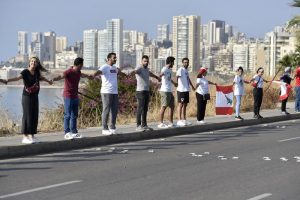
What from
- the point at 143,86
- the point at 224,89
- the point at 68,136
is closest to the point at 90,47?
the point at 224,89

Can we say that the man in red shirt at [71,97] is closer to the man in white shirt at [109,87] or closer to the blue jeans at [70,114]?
the blue jeans at [70,114]

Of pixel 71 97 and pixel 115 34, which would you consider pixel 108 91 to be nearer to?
pixel 71 97

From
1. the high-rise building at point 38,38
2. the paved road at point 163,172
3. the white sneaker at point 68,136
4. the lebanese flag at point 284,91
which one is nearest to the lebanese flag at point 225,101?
the lebanese flag at point 284,91

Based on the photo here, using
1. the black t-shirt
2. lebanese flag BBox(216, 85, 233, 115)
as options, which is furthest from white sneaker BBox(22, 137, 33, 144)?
lebanese flag BBox(216, 85, 233, 115)

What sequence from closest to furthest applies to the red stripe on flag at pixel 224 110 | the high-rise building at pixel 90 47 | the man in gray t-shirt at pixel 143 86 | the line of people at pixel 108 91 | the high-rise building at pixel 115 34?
the line of people at pixel 108 91, the man in gray t-shirt at pixel 143 86, the red stripe on flag at pixel 224 110, the high-rise building at pixel 90 47, the high-rise building at pixel 115 34

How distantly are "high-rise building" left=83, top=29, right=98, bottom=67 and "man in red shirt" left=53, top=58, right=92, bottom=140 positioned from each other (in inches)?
2185

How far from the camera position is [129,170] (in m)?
10.7

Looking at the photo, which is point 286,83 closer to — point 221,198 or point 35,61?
point 35,61

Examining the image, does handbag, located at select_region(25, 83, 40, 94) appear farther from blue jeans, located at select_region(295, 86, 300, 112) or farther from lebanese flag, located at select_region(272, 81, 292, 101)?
blue jeans, located at select_region(295, 86, 300, 112)

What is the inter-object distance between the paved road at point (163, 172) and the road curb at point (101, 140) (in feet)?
1.35

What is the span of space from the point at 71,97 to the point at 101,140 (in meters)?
1.32

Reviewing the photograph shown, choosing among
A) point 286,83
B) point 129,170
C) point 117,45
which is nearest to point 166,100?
point 129,170

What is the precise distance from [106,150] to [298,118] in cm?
1166

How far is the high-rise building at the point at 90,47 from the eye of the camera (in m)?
77.2
